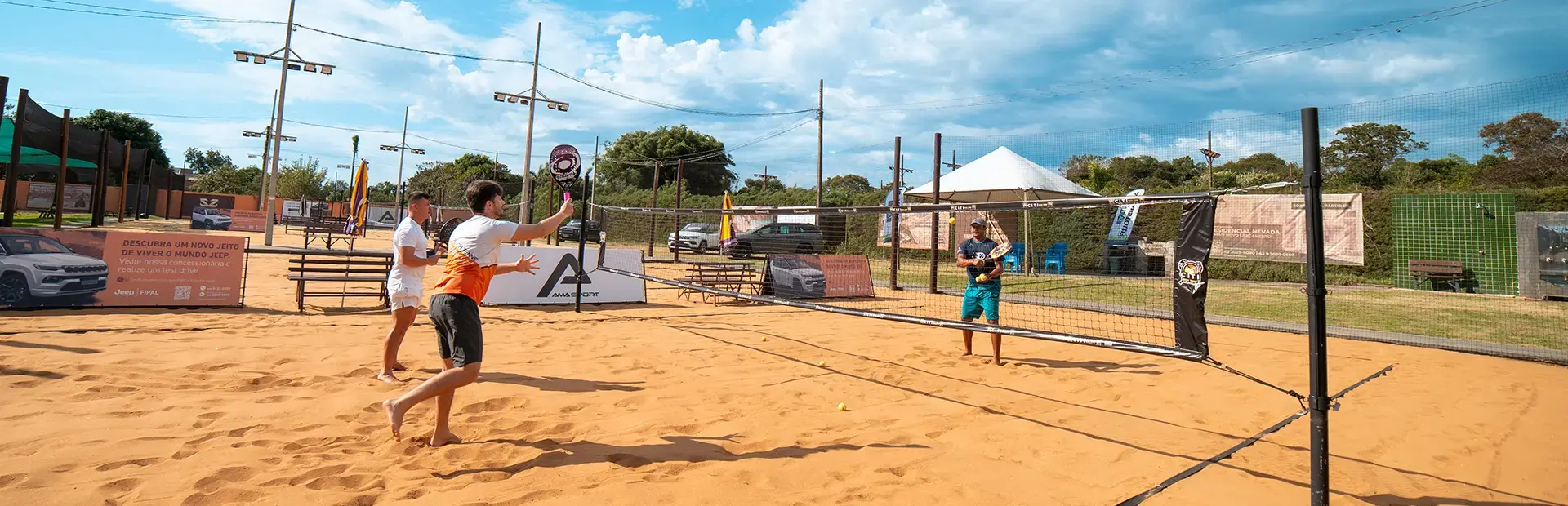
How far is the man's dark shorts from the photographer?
12.6 ft

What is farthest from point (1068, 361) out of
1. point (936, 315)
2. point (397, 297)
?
point (397, 297)

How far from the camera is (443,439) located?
386 centimetres

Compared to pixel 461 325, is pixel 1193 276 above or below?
above

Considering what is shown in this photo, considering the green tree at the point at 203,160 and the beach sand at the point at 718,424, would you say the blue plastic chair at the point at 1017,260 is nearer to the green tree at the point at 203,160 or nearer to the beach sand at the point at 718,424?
the beach sand at the point at 718,424

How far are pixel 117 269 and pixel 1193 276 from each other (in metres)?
11.4

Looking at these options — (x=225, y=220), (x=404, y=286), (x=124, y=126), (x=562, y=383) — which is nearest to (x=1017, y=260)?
(x=562, y=383)

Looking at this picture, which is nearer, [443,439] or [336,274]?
[443,439]

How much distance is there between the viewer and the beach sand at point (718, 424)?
3340 millimetres

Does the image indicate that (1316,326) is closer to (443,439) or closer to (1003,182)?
(443,439)

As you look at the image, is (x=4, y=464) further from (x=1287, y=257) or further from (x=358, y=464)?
(x=1287, y=257)

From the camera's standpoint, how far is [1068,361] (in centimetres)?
729

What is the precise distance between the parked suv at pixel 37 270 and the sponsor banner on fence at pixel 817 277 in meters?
9.34

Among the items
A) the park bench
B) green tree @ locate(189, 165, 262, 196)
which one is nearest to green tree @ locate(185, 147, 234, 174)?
green tree @ locate(189, 165, 262, 196)

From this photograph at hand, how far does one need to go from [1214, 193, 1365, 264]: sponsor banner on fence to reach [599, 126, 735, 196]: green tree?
4413 centimetres
